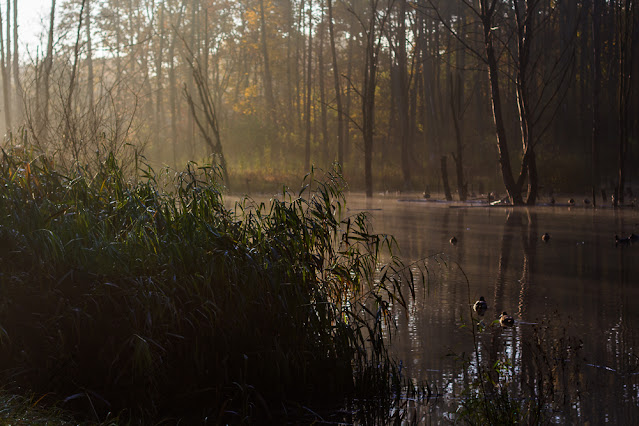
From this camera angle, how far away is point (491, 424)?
11.5 ft

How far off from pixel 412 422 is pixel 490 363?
3.36 feet

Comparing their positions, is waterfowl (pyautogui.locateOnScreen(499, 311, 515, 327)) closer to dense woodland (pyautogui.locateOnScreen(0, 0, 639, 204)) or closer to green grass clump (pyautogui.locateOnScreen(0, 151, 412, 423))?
green grass clump (pyautogui.locateOnScreen(0, 151, 412, 423))

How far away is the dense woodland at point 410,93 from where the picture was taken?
1944 centimetres

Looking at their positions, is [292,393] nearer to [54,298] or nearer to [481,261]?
[54,298]

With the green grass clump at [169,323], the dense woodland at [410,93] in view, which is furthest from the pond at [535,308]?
the dense woodland at [410,93]

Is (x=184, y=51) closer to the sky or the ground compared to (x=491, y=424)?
closer to the sky

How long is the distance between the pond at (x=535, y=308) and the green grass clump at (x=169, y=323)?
2.30ft

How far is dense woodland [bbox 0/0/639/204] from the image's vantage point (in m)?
19.4

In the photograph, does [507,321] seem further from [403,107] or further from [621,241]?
[403,107]

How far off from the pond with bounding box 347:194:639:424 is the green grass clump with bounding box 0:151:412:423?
2.30 ft

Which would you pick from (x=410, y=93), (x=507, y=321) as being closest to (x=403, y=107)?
(x=410, y=93)

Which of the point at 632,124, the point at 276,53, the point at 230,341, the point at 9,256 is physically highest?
the point at 276,53

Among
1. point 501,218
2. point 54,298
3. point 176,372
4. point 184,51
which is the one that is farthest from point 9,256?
point 184,51

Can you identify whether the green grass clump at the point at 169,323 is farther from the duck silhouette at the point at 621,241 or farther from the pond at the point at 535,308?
the duck silhouette at the point at 621,241
